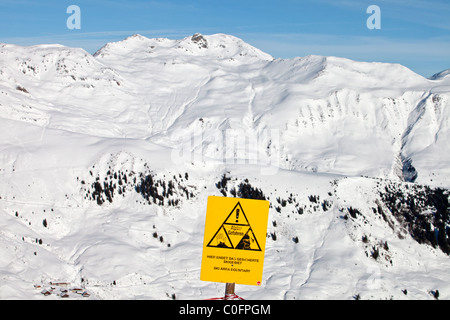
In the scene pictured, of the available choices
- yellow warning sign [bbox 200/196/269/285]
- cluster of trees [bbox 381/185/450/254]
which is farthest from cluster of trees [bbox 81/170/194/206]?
yellow warning sign [bbox 200/196/269/285]

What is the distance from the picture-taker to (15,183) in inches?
3733

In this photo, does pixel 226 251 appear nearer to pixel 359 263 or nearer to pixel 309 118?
pixel 359 263

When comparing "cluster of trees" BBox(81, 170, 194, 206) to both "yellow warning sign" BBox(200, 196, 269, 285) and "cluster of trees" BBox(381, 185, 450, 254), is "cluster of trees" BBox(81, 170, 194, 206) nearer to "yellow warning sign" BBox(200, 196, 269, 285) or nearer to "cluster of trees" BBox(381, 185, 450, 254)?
"cluster of trees" BBox(381, 185, 450, 254)

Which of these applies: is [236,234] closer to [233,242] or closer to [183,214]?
[233,242]

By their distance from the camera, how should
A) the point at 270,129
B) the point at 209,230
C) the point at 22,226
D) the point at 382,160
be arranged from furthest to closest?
the point at 270,129 → the point at 382,160 → the point at 22,226 → the point at 209,230

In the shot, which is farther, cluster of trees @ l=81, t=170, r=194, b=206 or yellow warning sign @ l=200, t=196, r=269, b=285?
cluster of trees @ l=81, t=170, r=194, b=206

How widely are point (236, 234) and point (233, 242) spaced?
21 cm

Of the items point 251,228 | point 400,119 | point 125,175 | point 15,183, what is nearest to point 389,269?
point 125,175

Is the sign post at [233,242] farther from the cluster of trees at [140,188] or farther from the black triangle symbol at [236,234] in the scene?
the cluster of trees at [140,188]

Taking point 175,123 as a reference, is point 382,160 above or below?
below

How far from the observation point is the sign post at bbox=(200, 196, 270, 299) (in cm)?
1095

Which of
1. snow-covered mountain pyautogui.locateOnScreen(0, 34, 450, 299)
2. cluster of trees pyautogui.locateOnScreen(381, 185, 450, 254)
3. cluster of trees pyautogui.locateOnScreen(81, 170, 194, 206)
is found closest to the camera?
snow-covered mountain pyautogui.locateOnScreen(0, 34, 450, 299)

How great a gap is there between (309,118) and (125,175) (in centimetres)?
9884

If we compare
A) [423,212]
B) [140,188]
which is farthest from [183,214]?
[423,212]
